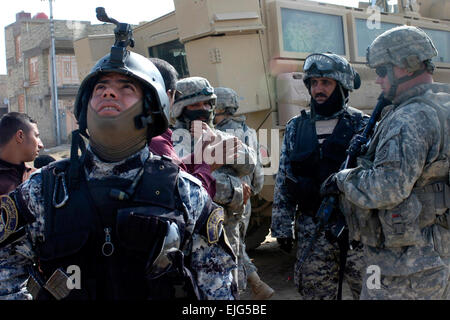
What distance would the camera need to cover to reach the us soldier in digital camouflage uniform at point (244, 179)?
4043mm

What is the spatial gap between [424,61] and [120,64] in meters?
1.68

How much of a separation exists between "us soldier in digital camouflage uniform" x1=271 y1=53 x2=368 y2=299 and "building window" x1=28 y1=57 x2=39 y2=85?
21.2 metres

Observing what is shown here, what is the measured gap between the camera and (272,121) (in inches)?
213

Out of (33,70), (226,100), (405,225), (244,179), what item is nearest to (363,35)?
(226,100)

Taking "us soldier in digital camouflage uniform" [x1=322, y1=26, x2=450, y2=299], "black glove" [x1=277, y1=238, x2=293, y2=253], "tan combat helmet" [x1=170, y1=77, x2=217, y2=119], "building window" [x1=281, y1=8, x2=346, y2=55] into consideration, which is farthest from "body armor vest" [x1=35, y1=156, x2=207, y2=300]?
"building window" [x1=281, y1=8, x2=346, y2=55]

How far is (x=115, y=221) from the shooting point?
5.38ft

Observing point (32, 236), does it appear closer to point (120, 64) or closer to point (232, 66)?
point (120, 64)

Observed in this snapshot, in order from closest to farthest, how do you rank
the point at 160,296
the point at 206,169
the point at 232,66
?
1. the point at 160,296
2. the point at 206,169
3. the point at 232,66

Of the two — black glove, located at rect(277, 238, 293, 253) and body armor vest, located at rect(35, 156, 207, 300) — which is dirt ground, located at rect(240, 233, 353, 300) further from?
body armor vest, located at rect(35, 156, 207, 300)

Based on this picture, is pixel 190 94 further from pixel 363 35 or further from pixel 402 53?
pixel 363 35

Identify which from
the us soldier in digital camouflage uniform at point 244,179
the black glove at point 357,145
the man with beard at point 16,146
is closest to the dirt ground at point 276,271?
the us soldier in digital camouflage uniform at point 244,179

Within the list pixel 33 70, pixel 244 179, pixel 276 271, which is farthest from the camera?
pixel 33 70

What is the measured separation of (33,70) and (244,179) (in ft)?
70.4

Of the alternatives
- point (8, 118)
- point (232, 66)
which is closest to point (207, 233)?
point (8, 118)
